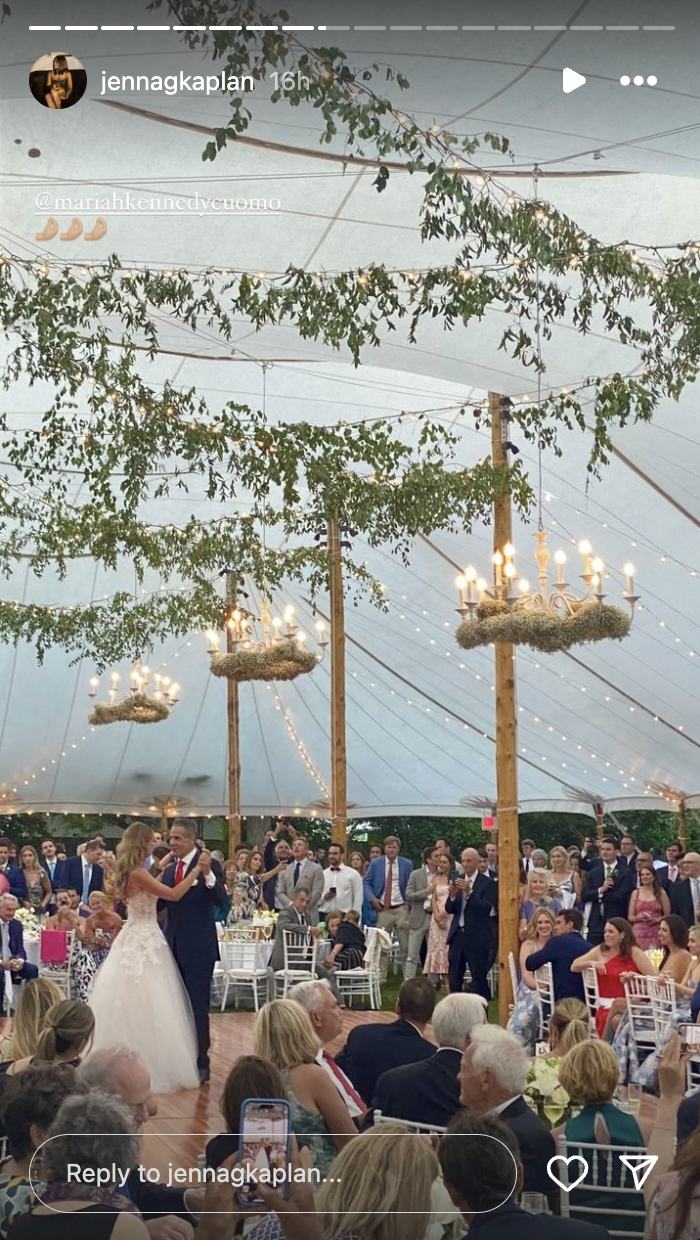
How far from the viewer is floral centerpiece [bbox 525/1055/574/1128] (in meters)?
4.13

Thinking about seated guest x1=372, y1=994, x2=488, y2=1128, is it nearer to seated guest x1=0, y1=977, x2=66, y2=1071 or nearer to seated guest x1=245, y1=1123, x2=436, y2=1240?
seated guest x1=0, y1=977, x2=66, y2=1071

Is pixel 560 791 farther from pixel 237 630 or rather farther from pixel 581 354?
pixel 581 354

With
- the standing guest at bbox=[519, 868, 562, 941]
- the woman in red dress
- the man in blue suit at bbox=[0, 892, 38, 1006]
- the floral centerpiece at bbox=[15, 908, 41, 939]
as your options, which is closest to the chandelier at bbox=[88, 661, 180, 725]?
the floral centerpiece at bbox=[15, 908, 41, 939]

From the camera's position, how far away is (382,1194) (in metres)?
2.29

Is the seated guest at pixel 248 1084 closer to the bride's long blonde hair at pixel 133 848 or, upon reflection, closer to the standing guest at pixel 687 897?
the bride's long blonde hair at pixel 133 848

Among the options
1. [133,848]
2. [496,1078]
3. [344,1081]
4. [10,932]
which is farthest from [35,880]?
[496,1078]

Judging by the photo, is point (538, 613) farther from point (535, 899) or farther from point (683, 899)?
point (683, 899)

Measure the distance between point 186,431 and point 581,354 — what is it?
3524 millimetres

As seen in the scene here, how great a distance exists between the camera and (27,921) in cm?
1007

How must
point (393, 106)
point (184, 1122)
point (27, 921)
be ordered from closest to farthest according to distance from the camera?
1. point (393, 106)
2. point (184, 1122)
3. point (27, 921)

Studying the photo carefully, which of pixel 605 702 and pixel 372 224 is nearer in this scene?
pixel 372 224

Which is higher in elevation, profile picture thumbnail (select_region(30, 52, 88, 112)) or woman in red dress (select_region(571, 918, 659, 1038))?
profile picture thumbnail (select_region(30, 52, 88, 112))

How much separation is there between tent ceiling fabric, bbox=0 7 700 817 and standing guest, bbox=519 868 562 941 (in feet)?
11.6

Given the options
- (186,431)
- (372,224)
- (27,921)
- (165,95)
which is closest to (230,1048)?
(27,921)
